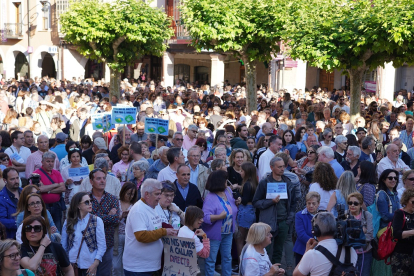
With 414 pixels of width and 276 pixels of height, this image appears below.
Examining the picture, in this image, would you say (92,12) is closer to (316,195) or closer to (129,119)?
(129,119)

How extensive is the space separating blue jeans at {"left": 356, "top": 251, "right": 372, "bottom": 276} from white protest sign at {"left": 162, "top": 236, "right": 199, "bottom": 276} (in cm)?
203

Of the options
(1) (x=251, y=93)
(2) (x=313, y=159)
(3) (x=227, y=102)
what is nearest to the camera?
(2) (x=313, y=159)

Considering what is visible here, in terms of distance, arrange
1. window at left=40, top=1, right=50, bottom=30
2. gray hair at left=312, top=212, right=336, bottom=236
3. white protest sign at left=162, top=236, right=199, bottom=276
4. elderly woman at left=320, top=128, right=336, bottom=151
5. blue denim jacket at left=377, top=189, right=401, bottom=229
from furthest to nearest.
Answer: window at left=40, top=1, right=50, bottom=30 → elderly woman at left=320, top=128, right=336, bottom=151 → blue denim jacket at left=377, top=189, right=401, bottom=229 → white protest sign at left=162, top=236, right=199, bottom=276 → gray hair at left=312, top=212, right=336, bottom=236

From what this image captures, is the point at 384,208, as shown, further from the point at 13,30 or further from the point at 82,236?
the point at 13,30

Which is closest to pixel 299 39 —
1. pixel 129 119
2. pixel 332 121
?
pixel 332 121

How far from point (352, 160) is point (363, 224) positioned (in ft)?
8.42

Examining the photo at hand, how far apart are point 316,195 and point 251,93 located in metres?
11.3

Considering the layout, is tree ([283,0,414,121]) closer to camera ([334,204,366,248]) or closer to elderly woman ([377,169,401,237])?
elderly woman ([377,169,401,237])

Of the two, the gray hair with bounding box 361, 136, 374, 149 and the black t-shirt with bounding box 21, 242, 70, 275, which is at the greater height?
the gray hair with bounding box 361, 136, 374, 149

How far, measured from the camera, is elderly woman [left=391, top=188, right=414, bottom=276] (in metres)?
6.75

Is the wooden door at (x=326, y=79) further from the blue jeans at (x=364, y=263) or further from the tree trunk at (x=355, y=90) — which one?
the blue jeans at (x=364, y=263)

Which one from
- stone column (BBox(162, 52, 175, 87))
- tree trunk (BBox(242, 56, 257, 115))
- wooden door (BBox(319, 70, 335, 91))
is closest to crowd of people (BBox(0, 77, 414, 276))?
tree trunk (BBox(242, 56, 257, 115))

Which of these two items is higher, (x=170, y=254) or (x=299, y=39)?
(x=299, y=39)

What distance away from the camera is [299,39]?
14.6m
